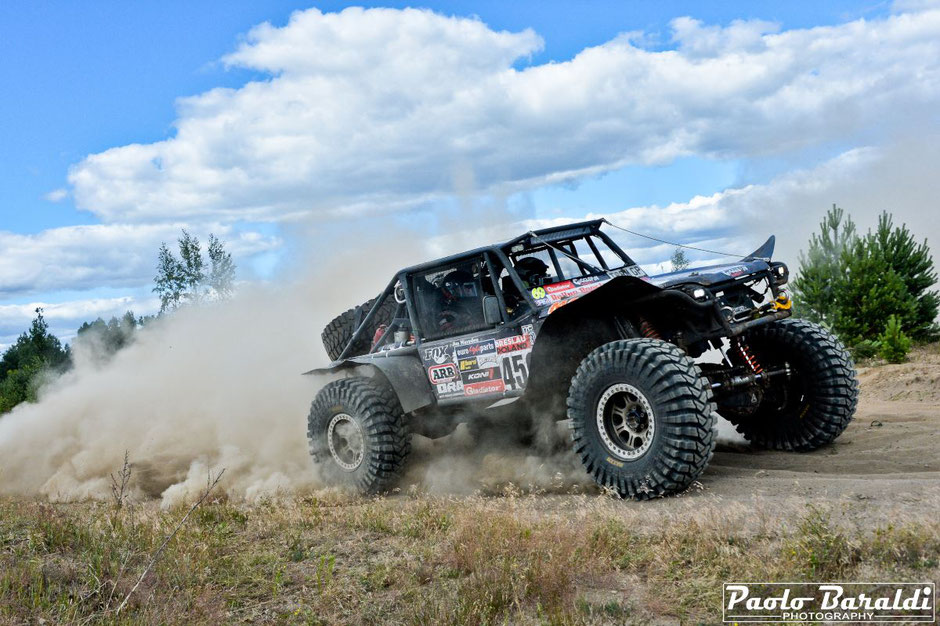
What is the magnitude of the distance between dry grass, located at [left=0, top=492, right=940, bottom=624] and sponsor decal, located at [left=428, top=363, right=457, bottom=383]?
5.73 ft

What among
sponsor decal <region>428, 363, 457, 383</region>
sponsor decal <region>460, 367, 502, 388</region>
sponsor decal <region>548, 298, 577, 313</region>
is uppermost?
sponsor decal <region>548, 298, 577, 313</region>

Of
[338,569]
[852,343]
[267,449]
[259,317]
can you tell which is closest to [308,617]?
[338,569]

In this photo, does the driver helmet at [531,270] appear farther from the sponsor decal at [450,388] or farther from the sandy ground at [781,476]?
the sandy ground at [781,476]

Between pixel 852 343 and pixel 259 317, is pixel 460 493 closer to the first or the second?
pixel 259 317

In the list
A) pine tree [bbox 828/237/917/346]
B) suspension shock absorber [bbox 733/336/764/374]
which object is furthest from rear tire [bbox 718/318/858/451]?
pine tree [bbox 828/237/917/346]

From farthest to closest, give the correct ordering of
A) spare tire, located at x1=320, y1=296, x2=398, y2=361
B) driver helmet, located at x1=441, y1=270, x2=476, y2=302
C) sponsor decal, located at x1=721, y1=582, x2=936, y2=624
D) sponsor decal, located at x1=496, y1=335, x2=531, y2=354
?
1. spare tire, located at x1=320, y1=296, x2=398, y2=361
2. driver helmet, located at x1=441, y1=270, x2=476, y2=302
3. sponsor decal, located at x1=496, y1=335, x2=531, y2=354
4. sponsor decal, located at x1=721, y1=582, x2=936, y2=624

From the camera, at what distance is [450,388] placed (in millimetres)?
8453

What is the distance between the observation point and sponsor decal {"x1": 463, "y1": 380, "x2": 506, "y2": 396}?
796cm

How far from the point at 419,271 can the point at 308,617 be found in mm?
4536

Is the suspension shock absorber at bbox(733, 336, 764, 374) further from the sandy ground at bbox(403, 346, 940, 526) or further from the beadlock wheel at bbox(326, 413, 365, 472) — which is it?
the beadlock wheel at bbox(326, 413, 365, 472)

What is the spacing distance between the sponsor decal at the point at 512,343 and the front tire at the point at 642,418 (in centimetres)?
73

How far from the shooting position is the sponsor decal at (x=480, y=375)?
26.2 ft

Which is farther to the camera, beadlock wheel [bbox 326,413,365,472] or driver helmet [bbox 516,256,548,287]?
beadlock wheel [bbox 326,413,365,472]

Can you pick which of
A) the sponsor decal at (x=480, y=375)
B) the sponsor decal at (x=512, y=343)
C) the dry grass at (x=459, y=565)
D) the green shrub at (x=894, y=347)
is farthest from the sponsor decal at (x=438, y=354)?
the green shrub at (x=894, y=347)
